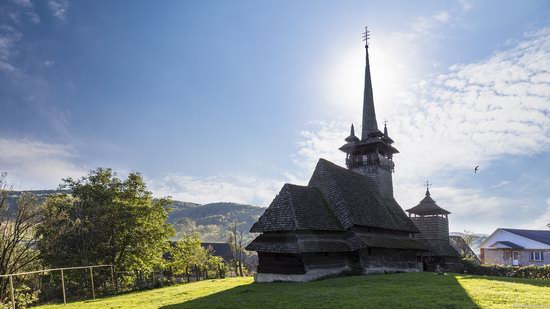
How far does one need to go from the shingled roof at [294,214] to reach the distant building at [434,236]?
17370mm

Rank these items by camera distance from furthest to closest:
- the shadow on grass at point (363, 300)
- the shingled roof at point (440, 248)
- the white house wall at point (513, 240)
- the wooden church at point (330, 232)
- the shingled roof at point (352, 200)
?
the white house wall at point (513, 240) < the shingled roof at point (440, 248) < the shingled roof at point (352, 200) < the wooden church at point (330, 232) < the shadow on grass at point (363, 300)

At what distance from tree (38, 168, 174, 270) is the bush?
95.4 ft

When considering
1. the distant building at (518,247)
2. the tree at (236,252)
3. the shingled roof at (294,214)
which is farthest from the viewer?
the distant building at (518,247)

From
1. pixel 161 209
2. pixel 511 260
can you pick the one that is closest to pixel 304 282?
pixel 161 209

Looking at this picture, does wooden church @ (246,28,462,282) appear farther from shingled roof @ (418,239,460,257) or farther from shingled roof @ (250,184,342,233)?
shingled roof @ (418,239,460,257)

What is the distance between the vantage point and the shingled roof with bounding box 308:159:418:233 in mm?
26547

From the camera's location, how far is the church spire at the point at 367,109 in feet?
136

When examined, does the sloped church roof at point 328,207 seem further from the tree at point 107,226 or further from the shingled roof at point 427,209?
the tree at point 107,226

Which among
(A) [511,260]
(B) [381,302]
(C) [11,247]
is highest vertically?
(C) [11,247]

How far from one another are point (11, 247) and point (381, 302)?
1772 centimetres

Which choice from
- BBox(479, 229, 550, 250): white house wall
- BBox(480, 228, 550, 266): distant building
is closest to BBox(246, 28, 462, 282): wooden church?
BBox(480, 228, 550, 266): distant building

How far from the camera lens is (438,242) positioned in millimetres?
39812

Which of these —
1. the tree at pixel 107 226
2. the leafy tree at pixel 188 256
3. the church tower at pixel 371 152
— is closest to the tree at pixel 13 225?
the tree at pixel 107 226

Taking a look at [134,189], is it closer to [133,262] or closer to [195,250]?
[133,262]
